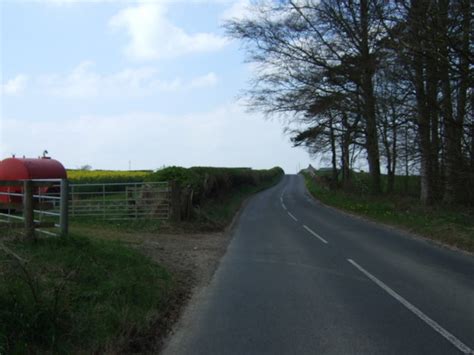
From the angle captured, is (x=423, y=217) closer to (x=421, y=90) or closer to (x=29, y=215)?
(x=421, y=90)

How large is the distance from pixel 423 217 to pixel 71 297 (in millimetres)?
15856

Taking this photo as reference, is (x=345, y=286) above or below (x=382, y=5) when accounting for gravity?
below

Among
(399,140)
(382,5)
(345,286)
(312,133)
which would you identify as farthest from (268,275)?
(312,133)

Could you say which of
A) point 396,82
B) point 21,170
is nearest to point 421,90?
point 396,82

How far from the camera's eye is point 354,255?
39.1ft

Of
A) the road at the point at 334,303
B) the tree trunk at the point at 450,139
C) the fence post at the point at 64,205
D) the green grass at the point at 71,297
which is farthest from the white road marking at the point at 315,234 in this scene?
the fence post at the point at 64,205

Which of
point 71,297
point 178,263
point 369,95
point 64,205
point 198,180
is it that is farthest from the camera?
point 369,95

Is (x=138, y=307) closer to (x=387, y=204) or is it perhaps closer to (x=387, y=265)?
(x=387, y=265)

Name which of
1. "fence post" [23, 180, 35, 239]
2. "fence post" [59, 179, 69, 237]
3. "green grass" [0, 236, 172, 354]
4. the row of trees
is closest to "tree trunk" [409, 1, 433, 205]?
the row of trees

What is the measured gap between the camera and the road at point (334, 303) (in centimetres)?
547

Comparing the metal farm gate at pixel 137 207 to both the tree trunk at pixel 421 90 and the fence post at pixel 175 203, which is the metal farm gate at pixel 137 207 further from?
the tree trunk at pixel 421 90

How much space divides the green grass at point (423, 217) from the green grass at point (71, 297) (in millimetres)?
9150

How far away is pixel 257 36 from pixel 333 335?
23460 mm

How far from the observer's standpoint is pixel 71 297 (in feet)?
20.4
